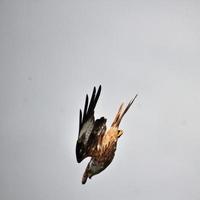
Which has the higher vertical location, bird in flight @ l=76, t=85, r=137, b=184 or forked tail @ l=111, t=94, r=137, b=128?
forked tail @ l=111, t=94, r=137, b=128

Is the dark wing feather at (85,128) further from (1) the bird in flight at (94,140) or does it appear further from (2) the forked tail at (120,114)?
(2) the forked tail at (120,114)

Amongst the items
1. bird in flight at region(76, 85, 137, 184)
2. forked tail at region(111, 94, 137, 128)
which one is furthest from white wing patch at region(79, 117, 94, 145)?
forked tail at region(111, 94, 137, 128)

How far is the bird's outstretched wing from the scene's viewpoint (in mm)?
1578

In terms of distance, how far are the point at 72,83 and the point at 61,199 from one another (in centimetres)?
57

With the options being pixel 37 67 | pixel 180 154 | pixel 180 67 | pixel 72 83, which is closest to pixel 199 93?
pixel 180 67

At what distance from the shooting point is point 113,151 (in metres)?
1.61

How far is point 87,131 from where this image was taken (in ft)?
5.20

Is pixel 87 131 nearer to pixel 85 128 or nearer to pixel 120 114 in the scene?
pixel 85 128

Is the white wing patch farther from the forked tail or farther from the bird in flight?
the forked tail

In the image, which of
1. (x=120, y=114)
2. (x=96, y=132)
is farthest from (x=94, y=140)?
(x=120, y=114)

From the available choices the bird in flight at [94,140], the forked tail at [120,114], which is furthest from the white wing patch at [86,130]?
the forked tail at [120,114]

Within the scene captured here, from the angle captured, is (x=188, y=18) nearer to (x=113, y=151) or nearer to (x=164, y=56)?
(x=164, y=56)

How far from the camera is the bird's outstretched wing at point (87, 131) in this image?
1.58m

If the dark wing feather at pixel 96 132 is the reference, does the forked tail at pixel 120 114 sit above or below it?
above
